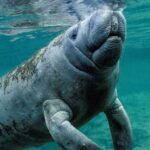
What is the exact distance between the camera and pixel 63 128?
14.8 ft

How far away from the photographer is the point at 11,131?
598cm

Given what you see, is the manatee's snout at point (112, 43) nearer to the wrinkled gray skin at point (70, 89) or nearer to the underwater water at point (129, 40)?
the wrinkled gray skin at point (70, 89)

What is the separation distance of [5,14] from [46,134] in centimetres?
1115

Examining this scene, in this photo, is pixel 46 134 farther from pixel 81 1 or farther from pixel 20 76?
pixel 81 1

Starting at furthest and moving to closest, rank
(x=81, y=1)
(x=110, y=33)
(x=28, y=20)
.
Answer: (x=28, y=20)
(x=81, y=1)
(x=110, y=33)

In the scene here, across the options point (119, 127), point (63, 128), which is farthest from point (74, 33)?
point (119, 127)

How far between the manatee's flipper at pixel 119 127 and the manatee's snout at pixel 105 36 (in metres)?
1.56

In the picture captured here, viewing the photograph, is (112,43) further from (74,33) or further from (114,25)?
(74,33)

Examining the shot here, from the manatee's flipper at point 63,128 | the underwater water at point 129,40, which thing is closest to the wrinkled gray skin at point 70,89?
the manatee's flipper at point 63,128

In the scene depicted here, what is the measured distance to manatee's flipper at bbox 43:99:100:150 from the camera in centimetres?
435

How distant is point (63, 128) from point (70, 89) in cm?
69

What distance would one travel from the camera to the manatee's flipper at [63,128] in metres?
4.35

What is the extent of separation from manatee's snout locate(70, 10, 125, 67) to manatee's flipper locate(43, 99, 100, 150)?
2.94ft

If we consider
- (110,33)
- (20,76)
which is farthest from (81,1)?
(110,33)
